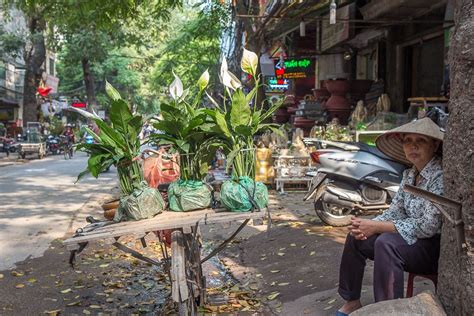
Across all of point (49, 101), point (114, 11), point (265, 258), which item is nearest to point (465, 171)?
point (265, 258)

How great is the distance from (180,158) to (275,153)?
739 cm

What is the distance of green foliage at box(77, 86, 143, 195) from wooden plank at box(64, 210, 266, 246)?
1.22 feet

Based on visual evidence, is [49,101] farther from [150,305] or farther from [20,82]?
[150,305]

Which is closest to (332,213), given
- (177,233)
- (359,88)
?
(177,233)

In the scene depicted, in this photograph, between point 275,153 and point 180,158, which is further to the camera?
point 275,153

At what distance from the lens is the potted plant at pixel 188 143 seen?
13.0ft

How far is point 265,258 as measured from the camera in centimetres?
616

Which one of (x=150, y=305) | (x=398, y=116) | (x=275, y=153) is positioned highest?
(x=398, y=116)

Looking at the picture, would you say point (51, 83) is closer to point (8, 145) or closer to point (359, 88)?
point (8, 145)

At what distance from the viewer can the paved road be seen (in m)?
6.86

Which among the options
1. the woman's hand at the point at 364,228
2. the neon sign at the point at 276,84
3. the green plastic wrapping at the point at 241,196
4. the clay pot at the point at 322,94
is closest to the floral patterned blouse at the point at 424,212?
the woman's hand at the point at 364,228

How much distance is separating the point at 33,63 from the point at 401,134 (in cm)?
2517

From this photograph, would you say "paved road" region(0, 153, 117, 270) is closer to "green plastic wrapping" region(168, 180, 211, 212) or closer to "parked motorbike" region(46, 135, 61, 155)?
"green plastic wrapping" region(168, 180, 211, 212)

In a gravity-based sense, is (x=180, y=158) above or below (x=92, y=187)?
above
